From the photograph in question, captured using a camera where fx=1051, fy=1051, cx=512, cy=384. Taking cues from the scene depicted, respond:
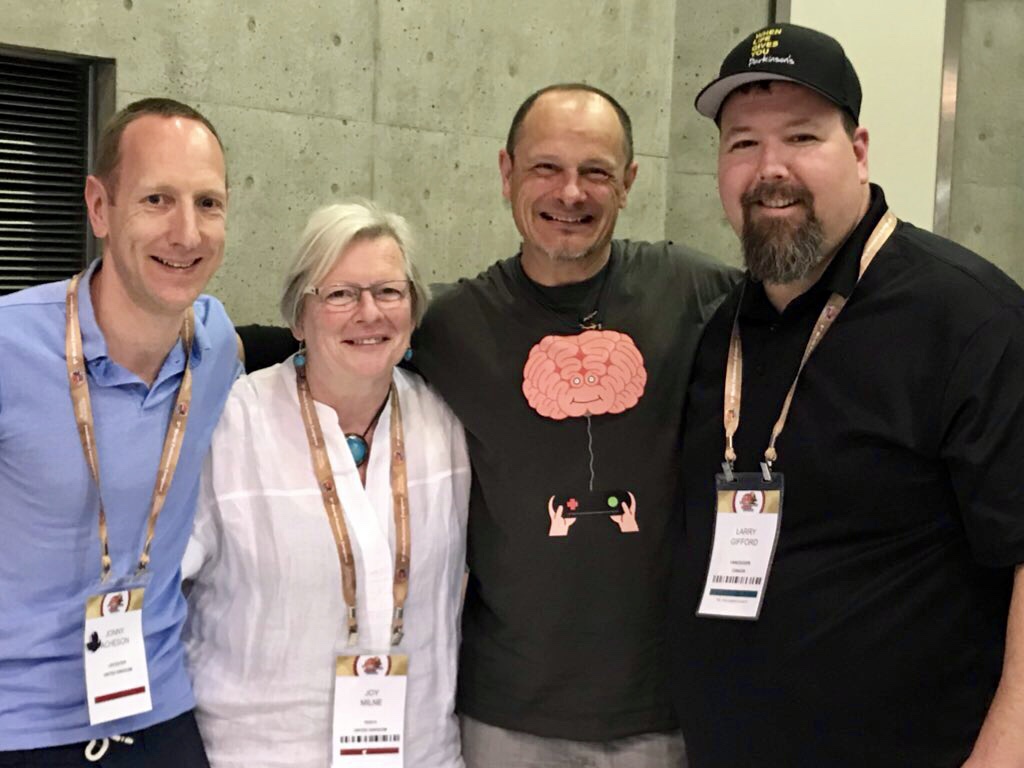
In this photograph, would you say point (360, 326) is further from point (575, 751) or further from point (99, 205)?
point (575, 751)

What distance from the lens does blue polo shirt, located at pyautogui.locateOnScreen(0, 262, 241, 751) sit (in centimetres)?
192

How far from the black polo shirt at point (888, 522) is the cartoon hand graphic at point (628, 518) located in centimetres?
34

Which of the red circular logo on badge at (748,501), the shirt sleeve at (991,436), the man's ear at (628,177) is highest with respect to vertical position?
the man's ear at (628,177)

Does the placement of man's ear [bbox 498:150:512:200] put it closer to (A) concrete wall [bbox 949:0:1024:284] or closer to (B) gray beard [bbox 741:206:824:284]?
(B) gray beard [bbox 741:206:824:284]

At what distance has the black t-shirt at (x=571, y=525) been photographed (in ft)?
7.34

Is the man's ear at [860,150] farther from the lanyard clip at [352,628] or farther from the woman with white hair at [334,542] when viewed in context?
the lanyard clip at [352,628]

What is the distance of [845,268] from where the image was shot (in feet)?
6.24

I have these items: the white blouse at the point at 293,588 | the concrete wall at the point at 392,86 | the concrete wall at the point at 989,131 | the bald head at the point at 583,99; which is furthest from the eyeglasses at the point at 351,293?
the concrete wall at the point at 989,131

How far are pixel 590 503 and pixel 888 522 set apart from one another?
637mm

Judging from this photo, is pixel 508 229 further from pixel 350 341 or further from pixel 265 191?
pixel 350 341

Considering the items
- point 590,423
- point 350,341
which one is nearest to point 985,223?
point 590,423

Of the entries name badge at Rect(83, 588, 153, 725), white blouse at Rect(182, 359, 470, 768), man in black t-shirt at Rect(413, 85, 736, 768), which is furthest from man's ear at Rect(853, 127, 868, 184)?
name badge at Rect(83, 588, 153, 725)

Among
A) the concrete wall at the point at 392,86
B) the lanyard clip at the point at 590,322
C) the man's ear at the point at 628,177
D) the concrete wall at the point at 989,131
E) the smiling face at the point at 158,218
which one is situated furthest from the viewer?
the concrete wall at the point at 989,131

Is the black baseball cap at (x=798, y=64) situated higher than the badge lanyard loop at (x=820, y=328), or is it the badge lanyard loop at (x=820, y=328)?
the black baseball cap at (x=798, y=64)
